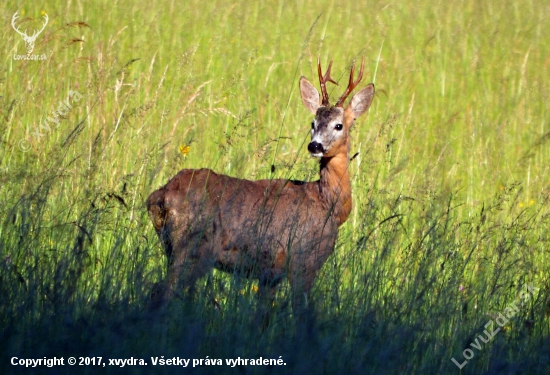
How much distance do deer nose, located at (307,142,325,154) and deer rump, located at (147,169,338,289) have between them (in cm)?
27

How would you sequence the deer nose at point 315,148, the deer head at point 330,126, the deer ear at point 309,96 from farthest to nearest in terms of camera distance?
1. the deer ear at point 309,96
2. the deer head at point 330,126
3. the deer nose at point 315,148

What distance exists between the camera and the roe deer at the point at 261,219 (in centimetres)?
411

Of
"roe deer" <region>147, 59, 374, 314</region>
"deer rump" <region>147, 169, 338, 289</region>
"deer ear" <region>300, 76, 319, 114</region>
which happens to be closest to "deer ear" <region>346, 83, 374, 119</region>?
"roe deer" <region>147, 59, 374, 314</region>

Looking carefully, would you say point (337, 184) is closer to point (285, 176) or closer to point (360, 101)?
point (285, 176)

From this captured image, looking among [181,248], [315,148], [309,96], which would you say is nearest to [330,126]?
[315,148]

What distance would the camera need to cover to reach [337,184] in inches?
221

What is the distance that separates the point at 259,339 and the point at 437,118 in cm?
618

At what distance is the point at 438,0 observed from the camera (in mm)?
13188

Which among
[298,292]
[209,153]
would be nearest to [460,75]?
[209,153]

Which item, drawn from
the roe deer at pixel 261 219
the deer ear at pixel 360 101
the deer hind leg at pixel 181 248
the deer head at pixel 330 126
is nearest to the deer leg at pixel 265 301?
the roe deer at pixel 261 219

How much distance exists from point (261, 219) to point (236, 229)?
0.62ft

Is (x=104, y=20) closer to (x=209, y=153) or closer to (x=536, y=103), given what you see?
(x=209, y=153)

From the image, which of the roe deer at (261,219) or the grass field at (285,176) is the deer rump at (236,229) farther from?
the grass field at (285,176)

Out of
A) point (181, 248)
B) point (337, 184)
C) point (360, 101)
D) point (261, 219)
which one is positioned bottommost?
point (181, 248)
